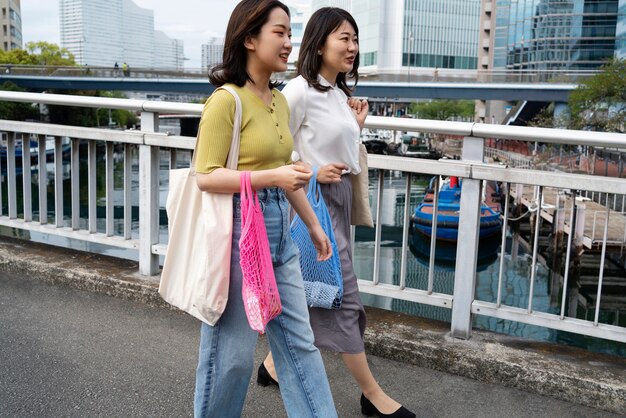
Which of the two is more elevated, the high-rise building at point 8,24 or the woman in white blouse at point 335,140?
the high-rise building at point 8,24

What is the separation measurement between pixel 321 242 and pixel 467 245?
1067 mm

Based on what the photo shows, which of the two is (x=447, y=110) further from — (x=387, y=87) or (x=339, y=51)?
(x=339, y=51)

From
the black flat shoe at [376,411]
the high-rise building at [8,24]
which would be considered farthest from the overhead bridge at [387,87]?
the high-rise building at [8,24]

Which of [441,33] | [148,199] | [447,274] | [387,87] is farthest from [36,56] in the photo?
[148,199]

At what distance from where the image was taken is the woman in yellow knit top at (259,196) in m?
2.05

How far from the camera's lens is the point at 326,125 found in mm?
2674

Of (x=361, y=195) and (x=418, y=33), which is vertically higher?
(x=418, y=33)

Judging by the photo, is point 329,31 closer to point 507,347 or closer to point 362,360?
point 362,360

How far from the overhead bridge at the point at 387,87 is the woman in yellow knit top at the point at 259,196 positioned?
4420 centimetres

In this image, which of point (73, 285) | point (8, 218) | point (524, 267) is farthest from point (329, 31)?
point (524, 267)

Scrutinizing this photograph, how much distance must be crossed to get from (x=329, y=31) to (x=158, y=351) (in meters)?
1.78

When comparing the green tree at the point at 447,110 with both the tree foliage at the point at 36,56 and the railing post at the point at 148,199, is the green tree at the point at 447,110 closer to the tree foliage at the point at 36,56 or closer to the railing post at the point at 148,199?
the tree foliage at the point at 36,56

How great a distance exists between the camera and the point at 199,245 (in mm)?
2137

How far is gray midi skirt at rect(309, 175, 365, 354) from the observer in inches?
108
